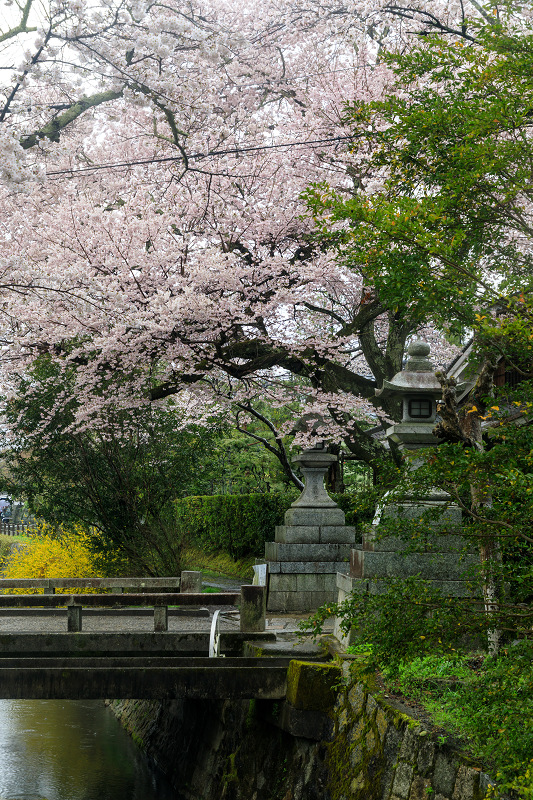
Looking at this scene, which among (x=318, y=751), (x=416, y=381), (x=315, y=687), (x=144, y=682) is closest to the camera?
(x=318, y=751)

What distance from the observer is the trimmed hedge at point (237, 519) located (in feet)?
66.2

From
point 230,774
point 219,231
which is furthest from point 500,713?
point 219,231

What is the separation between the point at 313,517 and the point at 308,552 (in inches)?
23.4

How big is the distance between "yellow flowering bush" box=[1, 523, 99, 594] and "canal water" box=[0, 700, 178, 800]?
2.35 m

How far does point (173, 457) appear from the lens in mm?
16156

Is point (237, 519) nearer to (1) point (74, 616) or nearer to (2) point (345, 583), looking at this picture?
(1) point (74, 616)

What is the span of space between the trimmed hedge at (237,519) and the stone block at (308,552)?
603 centimetres

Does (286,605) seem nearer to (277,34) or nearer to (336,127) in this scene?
(336,127)

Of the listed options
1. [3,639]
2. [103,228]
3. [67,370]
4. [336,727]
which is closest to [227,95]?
[103,228]

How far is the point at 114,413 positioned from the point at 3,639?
25.0 feet

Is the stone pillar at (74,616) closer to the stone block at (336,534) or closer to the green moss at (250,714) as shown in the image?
the green moss at (250,714)

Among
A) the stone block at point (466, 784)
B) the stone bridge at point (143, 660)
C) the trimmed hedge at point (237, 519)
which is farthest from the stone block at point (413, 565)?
the trimmed hedge at point (237, 519)

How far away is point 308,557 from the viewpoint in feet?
38.5

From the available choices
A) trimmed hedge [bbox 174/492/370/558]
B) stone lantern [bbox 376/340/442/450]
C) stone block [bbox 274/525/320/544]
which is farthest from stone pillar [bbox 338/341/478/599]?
trimmed hedge [bbox 174/492/370/558]
